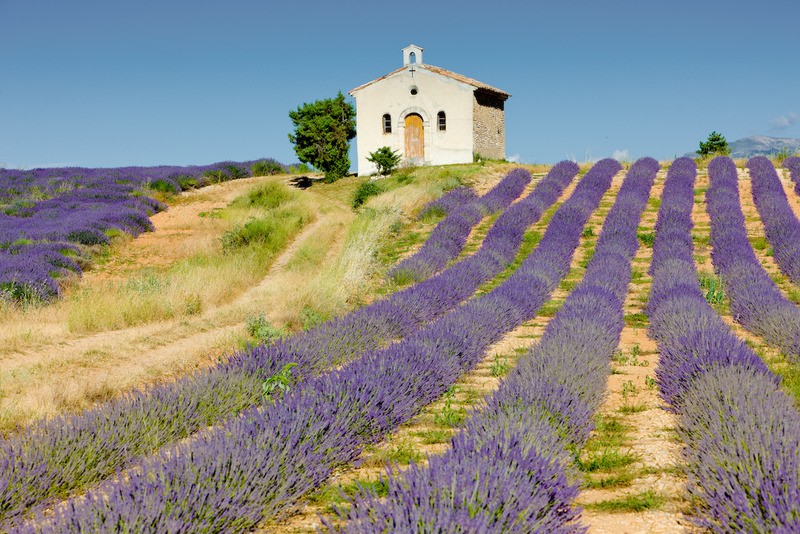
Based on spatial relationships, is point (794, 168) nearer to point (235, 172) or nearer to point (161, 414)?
point (161, 414)

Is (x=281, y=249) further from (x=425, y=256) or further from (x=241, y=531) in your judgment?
(x=241, y=531)

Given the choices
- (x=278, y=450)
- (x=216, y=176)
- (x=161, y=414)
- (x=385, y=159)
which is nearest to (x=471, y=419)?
(x=278, y=450)

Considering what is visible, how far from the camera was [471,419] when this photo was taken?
154 inches

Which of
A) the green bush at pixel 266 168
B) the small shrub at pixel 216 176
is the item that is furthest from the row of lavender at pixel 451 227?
the green bush at pixel 266 168

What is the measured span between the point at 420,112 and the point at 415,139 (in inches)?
41.9

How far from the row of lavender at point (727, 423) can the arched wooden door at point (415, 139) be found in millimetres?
18530

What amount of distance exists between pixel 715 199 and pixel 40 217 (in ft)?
54.8

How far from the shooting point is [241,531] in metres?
3.11

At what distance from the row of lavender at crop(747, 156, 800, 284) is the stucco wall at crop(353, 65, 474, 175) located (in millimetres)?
10124

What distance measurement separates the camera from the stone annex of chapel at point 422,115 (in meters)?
24.2

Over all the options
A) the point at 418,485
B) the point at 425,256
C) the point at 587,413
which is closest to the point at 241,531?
the point at 418,485

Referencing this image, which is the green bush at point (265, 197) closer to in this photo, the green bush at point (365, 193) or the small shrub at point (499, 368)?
the green bush at point (365, 193)

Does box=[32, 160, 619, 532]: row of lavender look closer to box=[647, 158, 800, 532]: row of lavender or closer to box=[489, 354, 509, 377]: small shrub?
box=[489, 354, 509, 377]: small shrub

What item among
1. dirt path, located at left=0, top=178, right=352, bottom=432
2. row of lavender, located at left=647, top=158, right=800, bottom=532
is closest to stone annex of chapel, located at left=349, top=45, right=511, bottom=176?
dirt path, located at left=0, top=178, right=352, bottom=432
